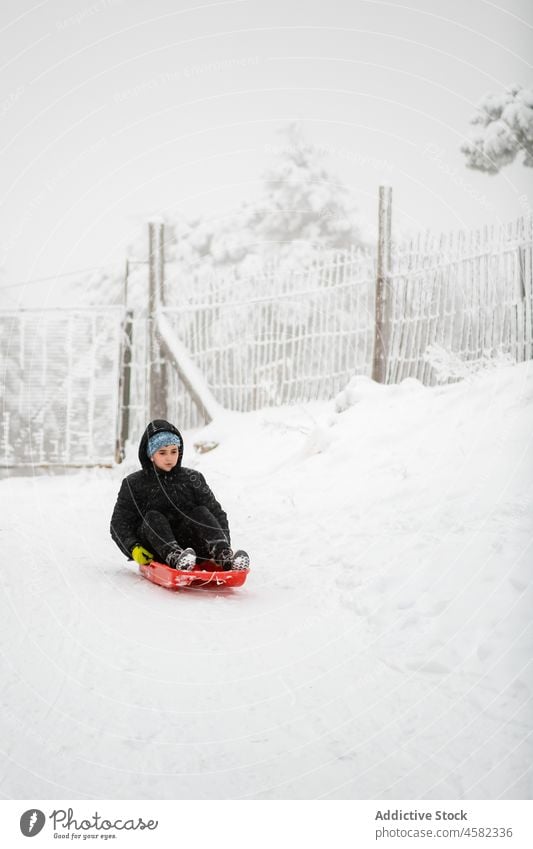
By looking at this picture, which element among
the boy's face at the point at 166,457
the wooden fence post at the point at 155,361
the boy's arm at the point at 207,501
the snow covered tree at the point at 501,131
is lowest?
the boy's arm at the point at 207,501

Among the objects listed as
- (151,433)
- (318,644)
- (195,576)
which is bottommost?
(318,644)

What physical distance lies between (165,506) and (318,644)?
4.28ft

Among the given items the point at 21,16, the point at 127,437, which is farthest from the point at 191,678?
the point at 127,437

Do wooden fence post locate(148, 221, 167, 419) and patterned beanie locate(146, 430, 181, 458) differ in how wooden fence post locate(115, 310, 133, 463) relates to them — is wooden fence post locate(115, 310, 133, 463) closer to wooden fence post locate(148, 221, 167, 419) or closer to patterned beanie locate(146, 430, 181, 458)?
wooden fence post locate(148, 221, 167, 419)

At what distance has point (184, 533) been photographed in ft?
12.2

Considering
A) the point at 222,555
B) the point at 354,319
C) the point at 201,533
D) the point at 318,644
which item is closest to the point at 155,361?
the point at 354,319

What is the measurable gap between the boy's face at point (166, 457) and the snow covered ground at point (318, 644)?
610mm

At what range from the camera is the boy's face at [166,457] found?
3.72 meters

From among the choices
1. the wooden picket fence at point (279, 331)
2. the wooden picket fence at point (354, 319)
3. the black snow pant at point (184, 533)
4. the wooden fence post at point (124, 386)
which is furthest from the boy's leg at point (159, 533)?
the wooden fence post at point (124, 386)

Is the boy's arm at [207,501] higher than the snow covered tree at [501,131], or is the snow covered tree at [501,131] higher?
the snow covered tree at [501,131]

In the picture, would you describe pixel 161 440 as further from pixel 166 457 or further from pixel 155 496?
pixel 155 496

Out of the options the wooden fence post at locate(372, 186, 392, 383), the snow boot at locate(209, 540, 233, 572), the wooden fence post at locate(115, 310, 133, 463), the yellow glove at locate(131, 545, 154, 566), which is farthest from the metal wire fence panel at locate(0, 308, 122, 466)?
the snow boot at locate(209, 540, 233, 572)

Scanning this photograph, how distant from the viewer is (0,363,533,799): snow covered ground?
182 centimetres

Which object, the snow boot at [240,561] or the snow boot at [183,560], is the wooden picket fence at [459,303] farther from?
the snow boot at [183,560]
